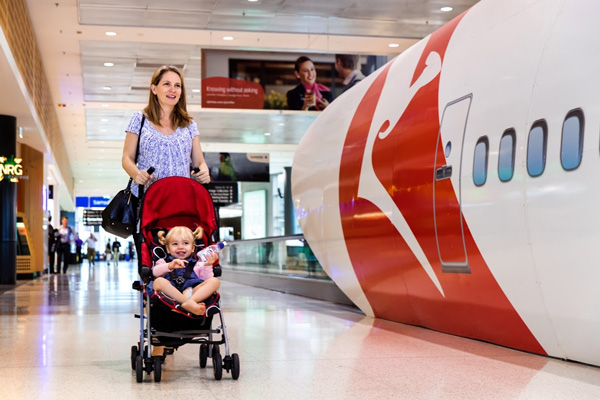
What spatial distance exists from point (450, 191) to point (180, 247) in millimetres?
2154

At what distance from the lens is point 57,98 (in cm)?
2364

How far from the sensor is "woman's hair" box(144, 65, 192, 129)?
5.01 metres

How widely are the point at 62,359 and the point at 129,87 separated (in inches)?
632

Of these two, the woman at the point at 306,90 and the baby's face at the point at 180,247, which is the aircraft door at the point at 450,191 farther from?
the woman at the point at 306,90

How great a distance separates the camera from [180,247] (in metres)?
4.49

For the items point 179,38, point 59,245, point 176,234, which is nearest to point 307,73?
point 179,38

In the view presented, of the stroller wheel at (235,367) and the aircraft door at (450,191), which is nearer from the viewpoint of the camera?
the stroller wheel at (235,367)

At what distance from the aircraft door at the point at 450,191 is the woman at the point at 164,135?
5.90 ft

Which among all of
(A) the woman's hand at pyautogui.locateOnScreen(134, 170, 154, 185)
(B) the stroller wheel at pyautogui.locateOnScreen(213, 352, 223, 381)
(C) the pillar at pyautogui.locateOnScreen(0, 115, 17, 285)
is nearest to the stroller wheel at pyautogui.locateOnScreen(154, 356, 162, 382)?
(B) the stroller wheel at pyautogui.locateOnScreen(213, 352, 223, 381)

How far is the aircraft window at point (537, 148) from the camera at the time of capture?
14.9 feet

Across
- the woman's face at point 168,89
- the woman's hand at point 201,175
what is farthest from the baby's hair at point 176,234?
the woman's face at point 168,89

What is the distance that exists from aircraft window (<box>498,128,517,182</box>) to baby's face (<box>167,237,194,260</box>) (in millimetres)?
1983

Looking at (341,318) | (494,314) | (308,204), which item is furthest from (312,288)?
(494,314)

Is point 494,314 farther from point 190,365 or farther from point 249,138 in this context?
point 249,138
